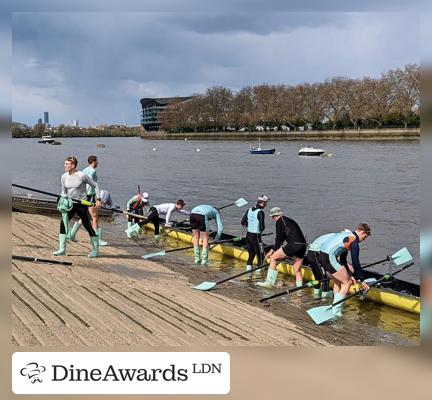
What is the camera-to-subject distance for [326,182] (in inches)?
1661

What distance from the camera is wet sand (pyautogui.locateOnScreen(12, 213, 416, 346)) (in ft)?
21.4

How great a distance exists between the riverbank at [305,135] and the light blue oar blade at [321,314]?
213ft

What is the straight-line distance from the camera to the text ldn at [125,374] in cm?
460

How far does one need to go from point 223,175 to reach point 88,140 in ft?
308

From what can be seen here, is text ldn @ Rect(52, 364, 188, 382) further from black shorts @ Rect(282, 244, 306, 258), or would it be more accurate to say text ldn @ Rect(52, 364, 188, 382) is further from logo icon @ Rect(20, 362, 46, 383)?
black shorts @ Rect(282, 244, 306, 258)

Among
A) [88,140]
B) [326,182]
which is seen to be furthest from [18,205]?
[88,140]

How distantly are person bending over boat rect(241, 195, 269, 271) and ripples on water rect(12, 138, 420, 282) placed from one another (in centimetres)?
503

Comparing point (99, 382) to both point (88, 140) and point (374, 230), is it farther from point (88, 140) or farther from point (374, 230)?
point (88, 140)

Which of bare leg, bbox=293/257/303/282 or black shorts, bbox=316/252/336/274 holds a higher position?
black shorts, bbox=316/252/336/274

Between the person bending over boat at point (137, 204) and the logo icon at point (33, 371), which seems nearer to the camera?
the logo icon at point (33, 371)

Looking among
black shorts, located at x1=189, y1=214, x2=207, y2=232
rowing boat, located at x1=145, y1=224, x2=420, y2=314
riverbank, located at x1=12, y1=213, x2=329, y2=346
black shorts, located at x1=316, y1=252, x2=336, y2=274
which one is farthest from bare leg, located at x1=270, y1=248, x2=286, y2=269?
black shorts, located at x1=189, y1=214, x2=207, y2=232

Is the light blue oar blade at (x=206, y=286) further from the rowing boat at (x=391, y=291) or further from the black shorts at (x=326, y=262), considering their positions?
the black shorts at (x=326, y=262)

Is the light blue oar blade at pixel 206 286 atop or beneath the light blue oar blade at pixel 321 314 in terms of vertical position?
atop

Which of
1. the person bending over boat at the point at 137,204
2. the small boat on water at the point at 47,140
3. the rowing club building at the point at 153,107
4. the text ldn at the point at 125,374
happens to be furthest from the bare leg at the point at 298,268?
the rowing club building at the point at 153,107
